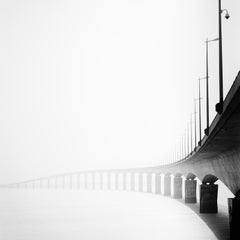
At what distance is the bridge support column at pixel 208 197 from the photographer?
6381 cm

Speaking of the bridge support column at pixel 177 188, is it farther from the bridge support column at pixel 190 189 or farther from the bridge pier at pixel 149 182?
the bridge pier at pixel 149 182

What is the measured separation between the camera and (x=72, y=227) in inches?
2238

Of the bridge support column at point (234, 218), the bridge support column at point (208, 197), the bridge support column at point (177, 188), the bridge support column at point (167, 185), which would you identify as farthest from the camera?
the bridge support column at point (167, 185)

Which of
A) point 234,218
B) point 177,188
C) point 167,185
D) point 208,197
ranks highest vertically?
point 234,218

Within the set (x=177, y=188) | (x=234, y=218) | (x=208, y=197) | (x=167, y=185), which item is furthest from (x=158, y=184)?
(x=234, y=218)

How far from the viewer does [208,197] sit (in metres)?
64.9

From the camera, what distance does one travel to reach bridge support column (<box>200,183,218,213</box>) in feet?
209

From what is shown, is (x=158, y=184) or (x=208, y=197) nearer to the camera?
(x=208, y=197)

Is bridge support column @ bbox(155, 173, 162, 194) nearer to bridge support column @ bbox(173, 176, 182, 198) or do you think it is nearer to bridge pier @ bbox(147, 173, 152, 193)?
bridge pier @ bbox(147, 173, 152, 193)

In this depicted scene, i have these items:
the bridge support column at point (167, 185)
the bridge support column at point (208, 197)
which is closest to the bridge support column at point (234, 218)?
the bridge support column at point (208, 197)

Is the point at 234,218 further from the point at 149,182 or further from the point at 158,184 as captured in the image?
the point at 149,182

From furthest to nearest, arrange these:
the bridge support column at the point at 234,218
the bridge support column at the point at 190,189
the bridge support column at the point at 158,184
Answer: the bridge support column at the point at 158,184 < the bridge support column at the point at 190,189 < the bridge support column at the point at 234,218

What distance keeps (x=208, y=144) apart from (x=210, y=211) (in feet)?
90.0

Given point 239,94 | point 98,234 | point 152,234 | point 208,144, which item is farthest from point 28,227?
point 239,94
